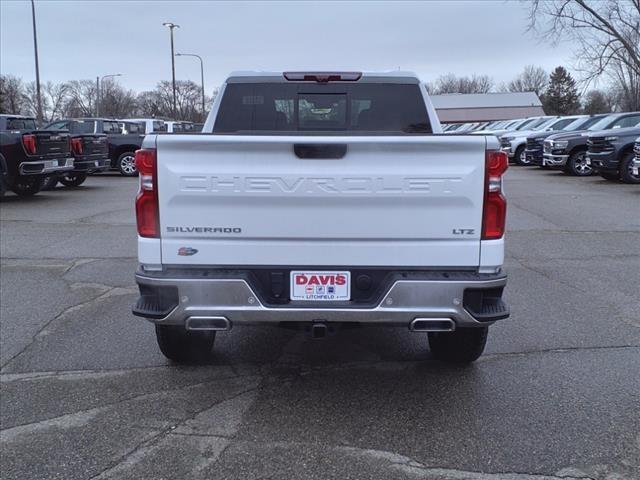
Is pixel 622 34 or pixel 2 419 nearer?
pixel 2 419

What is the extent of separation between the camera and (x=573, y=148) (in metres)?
18.8

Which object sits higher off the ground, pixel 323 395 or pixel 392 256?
pixel 392 256

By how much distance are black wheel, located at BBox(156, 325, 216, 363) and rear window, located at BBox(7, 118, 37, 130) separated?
10335 mm

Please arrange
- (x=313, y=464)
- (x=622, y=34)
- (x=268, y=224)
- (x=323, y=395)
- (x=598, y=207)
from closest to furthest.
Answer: (x=313, y=464) → (x=268, y=224) → (x=323, y=395) → (x=598, y=207) → (x=622, y=34)

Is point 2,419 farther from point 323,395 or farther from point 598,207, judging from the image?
point 598,207

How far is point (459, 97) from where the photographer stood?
295 ft

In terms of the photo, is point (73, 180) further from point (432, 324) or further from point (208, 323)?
point (432, 324)

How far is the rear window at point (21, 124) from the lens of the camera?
507 inches

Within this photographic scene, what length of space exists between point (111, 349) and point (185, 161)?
2.21 m

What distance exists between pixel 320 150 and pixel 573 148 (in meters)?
17.5

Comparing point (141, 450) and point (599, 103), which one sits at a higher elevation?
point (599, 103)

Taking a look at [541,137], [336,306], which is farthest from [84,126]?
[336,306]

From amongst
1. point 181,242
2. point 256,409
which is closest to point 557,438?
point 256,409

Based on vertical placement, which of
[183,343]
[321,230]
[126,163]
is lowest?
[183,343]
